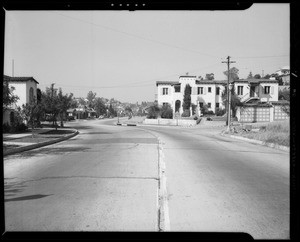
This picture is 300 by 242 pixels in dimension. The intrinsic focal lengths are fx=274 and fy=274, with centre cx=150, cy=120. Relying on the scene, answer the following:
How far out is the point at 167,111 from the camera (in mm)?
59625

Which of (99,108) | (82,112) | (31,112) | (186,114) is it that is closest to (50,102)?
(31,112)

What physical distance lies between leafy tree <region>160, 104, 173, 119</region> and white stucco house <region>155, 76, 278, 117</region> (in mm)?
1673

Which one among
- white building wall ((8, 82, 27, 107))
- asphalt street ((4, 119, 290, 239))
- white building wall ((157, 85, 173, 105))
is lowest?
asphalt street ((4, 119, 290, 239))

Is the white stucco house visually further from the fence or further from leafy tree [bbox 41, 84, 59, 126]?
leafy tree [bbox 41, 84, 59, 126]

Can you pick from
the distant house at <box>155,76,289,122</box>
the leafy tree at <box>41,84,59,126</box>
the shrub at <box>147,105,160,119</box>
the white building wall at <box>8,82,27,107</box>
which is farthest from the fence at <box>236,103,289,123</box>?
the white building wall at <box>8,82,27,107</box>

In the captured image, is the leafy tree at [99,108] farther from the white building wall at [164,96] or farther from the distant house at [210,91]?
the distant house at [210,91]

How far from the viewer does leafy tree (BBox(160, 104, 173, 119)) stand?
2338 inches

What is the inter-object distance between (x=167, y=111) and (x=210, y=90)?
34.2 ft

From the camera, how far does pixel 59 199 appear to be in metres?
6.00

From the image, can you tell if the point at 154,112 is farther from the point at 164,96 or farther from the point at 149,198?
the point at 149,198

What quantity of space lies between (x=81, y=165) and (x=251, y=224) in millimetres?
7385
